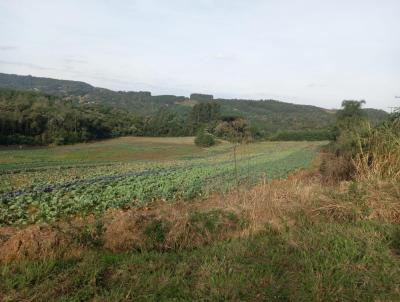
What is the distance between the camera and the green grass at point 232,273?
14.4 ft

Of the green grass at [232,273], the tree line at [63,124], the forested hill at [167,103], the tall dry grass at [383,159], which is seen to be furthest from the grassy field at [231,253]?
the forested hill at [167,103]

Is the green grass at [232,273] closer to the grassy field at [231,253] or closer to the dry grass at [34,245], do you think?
the grassy field at [231,253]

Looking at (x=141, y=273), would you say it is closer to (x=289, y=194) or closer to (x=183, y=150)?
(x=289, y=194)

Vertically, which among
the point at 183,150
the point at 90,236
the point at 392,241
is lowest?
the point at 183,150

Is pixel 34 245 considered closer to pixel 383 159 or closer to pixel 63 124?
pixel 383 159

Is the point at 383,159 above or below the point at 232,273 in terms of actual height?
above

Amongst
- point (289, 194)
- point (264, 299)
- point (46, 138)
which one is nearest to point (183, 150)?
point (46, 138)

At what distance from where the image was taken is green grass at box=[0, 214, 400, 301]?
438cm

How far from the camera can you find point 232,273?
491 centimetres

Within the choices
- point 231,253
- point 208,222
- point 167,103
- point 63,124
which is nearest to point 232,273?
point 231,253

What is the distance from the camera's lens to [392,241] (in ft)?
19.7

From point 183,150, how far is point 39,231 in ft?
220

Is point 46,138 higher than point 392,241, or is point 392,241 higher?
point 392,241

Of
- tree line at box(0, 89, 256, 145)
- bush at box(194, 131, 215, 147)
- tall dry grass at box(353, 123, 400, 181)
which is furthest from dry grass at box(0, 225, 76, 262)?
bush at box(194, 131, 215, 147)
